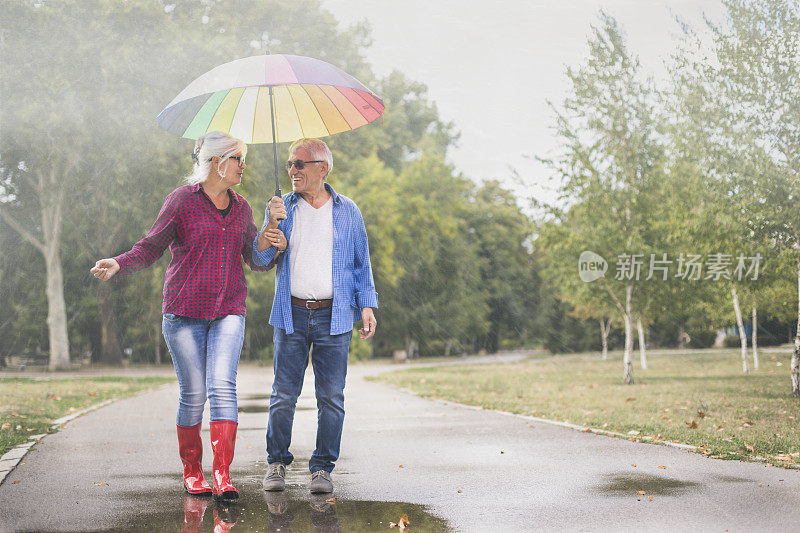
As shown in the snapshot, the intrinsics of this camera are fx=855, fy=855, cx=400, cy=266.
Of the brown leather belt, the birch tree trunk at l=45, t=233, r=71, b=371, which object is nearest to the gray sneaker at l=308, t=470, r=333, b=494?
the brown leather belt

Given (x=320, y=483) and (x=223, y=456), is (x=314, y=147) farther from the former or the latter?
(x=320, y=483)

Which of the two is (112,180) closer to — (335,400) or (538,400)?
(538,400)

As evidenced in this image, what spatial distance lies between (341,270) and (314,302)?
256 millimetres

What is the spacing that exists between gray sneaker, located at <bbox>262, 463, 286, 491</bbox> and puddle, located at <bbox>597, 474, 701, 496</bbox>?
1.94 meters

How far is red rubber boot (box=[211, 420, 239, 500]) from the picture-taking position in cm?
475

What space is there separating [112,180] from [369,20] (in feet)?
64.7

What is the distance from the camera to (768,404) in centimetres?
1143

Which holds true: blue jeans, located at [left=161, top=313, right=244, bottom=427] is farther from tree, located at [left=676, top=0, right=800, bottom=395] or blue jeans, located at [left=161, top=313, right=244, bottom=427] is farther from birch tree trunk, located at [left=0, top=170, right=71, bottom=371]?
birch tree trunk, located at [left=0, top=170, right=71, bottom=371]

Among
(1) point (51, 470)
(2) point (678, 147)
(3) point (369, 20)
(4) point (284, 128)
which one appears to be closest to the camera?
(4) point (284, 128)

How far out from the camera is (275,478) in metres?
5.15

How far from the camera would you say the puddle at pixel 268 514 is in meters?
4.18

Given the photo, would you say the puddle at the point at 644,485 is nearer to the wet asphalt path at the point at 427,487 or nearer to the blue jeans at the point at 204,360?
the wet asphalt path at the point at 427,487

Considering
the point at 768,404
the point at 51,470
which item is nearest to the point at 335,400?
the point at 51,470

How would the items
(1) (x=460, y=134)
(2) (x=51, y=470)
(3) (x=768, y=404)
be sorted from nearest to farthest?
(2) (x=51, y=470) < (3) (x=768, y=404) < (1) (x=460, y=134)
